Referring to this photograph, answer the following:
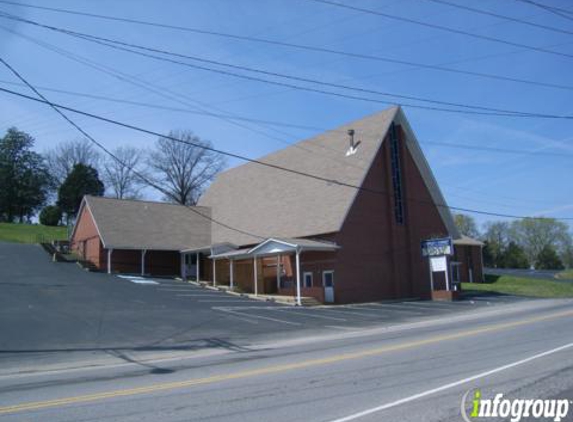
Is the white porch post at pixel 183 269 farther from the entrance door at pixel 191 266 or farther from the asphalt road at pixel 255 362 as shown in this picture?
the asphalt road at pixel 255 362

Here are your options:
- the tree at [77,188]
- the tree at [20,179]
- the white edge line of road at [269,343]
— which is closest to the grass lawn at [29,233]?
the tree at [77,188]

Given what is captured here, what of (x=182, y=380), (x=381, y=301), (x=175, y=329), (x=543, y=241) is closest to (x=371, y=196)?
(x=381, y=301)

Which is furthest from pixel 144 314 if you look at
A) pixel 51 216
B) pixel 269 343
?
pixel 51 216

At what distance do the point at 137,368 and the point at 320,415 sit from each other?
21.7ft

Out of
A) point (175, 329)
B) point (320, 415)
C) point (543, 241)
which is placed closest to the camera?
point (320, 415)

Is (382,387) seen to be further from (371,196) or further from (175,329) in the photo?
(371,196)

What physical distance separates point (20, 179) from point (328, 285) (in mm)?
64589

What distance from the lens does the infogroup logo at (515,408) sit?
6.64 meters

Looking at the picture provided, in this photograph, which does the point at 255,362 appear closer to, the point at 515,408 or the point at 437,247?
the point at 515,408

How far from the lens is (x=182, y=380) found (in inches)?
388

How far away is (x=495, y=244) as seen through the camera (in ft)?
298

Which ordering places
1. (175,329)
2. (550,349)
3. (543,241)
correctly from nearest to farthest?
(550,349), (175,329), (543,241)

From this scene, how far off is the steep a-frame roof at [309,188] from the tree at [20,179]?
48276 mm

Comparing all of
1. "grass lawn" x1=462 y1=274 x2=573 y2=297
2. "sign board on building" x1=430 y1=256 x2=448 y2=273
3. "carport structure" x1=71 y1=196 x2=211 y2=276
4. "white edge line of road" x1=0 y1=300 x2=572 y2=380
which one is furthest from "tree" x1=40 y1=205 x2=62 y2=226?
"sign board on building" x1=430 y1=256 x2=448 y2=273
